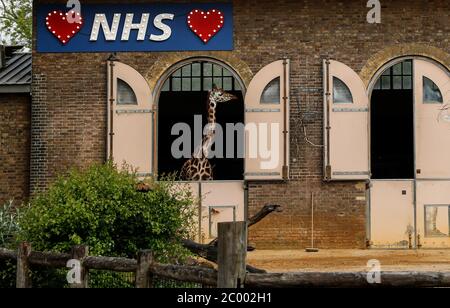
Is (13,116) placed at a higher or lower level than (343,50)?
lower

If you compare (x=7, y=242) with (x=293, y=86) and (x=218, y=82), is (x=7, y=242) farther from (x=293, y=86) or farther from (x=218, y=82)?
(x=293, y=86)

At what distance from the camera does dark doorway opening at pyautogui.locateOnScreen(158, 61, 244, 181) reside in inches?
771

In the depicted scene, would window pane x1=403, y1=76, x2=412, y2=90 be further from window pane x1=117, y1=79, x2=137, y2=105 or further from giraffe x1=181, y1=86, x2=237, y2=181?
window pane x1=117, y1=79, x2=137, y2=105

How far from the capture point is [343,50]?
765 inches

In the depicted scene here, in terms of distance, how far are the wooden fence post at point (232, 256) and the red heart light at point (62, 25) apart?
1177 centimetres

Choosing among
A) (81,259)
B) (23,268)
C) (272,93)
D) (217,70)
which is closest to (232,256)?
(81,259)

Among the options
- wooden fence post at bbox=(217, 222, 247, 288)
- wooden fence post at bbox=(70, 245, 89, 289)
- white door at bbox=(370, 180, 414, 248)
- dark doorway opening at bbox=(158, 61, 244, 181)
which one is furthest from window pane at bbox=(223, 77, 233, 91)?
wooden fence post at bbox=(217, 222, 247, 288)

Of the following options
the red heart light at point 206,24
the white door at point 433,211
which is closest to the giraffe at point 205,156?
the red heart light at point 206,24

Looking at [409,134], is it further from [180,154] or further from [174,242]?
[174,242]

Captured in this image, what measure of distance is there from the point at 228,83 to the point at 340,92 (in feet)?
8.16

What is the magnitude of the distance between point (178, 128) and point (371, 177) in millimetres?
4415

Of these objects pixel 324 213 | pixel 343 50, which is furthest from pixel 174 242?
pixel 343 50

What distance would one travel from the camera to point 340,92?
19438mm

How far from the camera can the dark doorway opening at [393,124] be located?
19406mm
